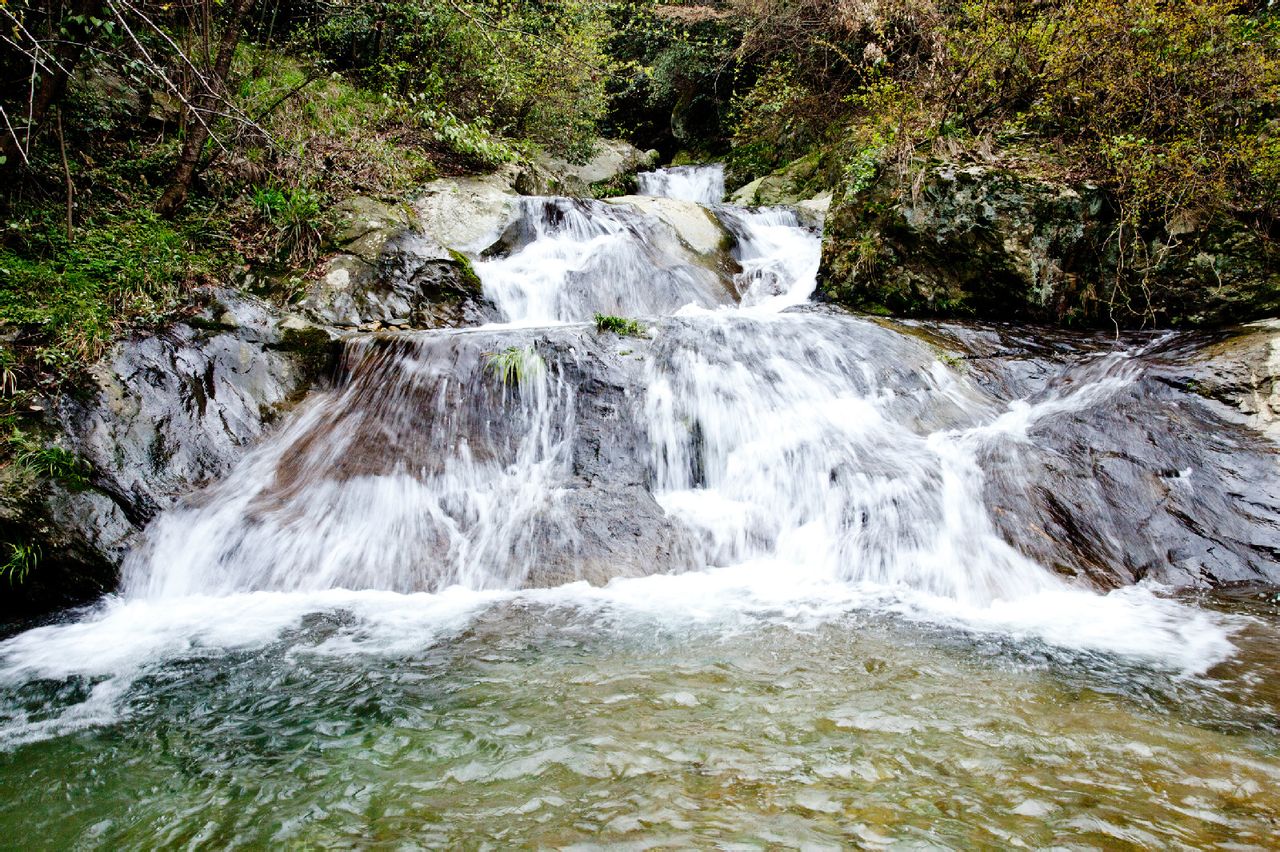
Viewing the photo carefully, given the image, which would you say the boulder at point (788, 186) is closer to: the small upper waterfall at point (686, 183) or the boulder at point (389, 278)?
the small upper waterfall at point (686, 183)

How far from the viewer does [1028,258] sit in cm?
737

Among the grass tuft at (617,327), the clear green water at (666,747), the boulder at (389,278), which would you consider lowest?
the clear green water at (666,747)

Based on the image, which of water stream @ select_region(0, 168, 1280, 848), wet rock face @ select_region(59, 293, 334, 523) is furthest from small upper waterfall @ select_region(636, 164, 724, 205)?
wet rock face @ select_region(59, 293, 334, 523)

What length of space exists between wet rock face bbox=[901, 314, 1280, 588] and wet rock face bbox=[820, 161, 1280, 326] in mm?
1026

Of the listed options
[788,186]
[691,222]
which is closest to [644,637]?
[691,222]

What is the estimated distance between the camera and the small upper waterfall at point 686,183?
14.6 m

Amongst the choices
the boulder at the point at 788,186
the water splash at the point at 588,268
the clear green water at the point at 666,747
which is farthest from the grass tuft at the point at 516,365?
the boulder at the point at 788,186

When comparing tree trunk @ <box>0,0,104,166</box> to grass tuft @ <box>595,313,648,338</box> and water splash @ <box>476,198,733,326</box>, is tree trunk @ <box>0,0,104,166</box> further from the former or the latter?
grass tuft @ <box>595,313,648,338</box>

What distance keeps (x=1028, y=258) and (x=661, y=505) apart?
5.61 meters

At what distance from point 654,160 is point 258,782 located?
17.4m

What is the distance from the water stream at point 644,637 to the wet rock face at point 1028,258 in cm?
84

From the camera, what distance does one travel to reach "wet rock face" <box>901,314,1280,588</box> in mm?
4441

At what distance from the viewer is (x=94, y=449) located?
4.82m

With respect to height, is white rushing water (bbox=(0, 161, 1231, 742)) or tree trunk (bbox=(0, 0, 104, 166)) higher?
tree trunk (bbox=(0, 0, 104, 166))
